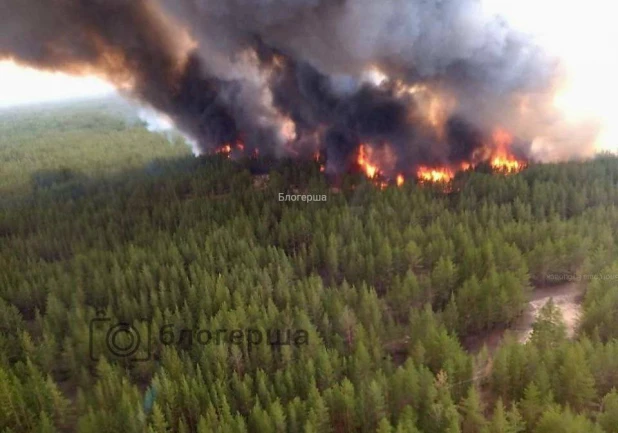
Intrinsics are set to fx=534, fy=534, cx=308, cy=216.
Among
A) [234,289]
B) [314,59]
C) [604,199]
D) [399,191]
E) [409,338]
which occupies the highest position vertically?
[314,59]

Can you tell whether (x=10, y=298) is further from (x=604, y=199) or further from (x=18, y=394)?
(x=604, y=199)

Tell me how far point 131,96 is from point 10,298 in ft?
157

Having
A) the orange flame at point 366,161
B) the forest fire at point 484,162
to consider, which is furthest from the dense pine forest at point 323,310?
the orange flame at point 366,161

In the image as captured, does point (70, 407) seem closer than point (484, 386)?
No

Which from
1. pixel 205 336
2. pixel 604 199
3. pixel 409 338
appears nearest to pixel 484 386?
pixel 409 338

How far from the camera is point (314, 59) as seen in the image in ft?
195

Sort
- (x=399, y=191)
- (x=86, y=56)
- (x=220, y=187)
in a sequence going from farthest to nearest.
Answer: (x=86, y=56) → (x=220, y=187) → (x=399, y=191)

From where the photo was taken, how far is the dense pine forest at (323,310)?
23297 millimetres
